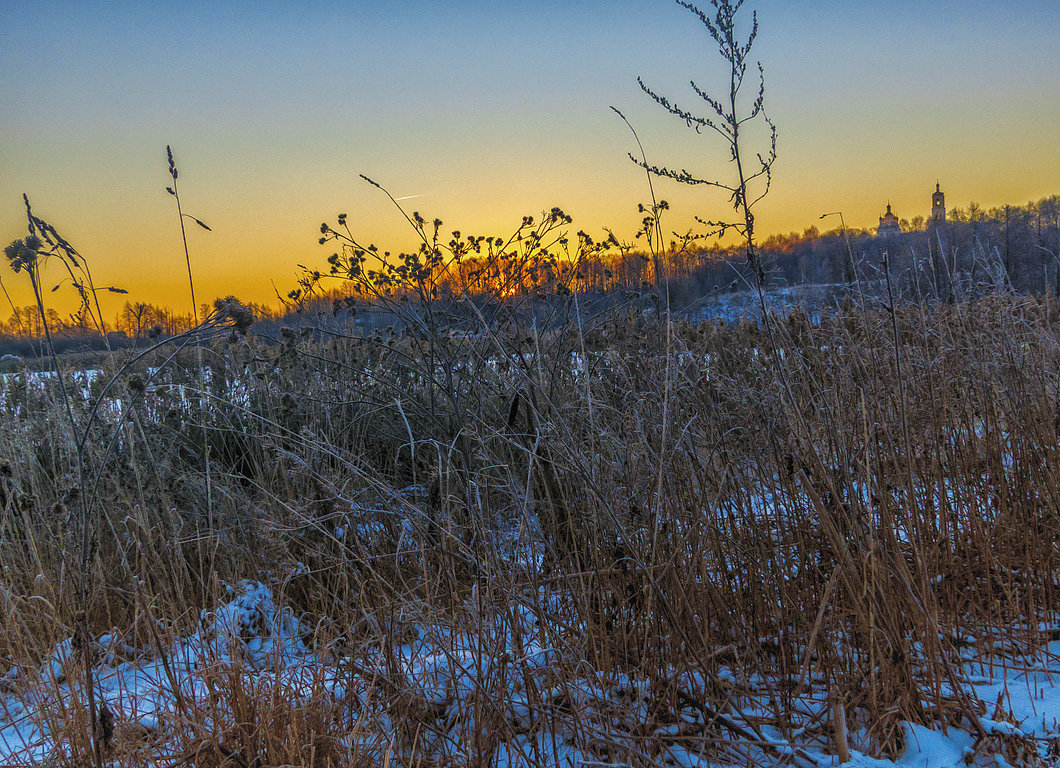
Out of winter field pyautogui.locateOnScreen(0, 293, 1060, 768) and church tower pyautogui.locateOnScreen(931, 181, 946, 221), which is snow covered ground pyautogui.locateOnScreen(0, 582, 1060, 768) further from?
church tower pyautogui.locateOnScreen(931, 181, 946, 221)

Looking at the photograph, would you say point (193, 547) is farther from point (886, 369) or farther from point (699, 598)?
point (886, 369)

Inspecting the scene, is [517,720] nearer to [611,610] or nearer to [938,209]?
[611,610]

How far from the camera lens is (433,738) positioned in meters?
1.90

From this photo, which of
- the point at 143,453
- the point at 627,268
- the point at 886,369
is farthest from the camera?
the point at 627,268

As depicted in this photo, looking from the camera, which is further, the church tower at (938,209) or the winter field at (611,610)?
the church tower at (938,209)

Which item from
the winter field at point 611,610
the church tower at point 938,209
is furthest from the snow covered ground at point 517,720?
the church tower at point 938,209

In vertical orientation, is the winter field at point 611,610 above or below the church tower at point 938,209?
below

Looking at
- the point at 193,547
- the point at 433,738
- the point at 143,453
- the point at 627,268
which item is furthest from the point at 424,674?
the point at 627,268

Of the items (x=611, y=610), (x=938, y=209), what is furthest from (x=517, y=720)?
(x=938, y=209)

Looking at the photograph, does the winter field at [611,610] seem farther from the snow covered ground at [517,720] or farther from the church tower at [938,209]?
the church tower at [938,209]

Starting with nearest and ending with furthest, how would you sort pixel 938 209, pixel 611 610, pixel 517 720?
A: pixel 517 720, pixel 611 610, pixel 938 209

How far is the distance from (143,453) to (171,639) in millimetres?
2167

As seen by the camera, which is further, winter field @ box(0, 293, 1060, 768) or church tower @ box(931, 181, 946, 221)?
church tower @ box(931, 181, 946, 221)

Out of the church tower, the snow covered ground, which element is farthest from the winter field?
the church tower
